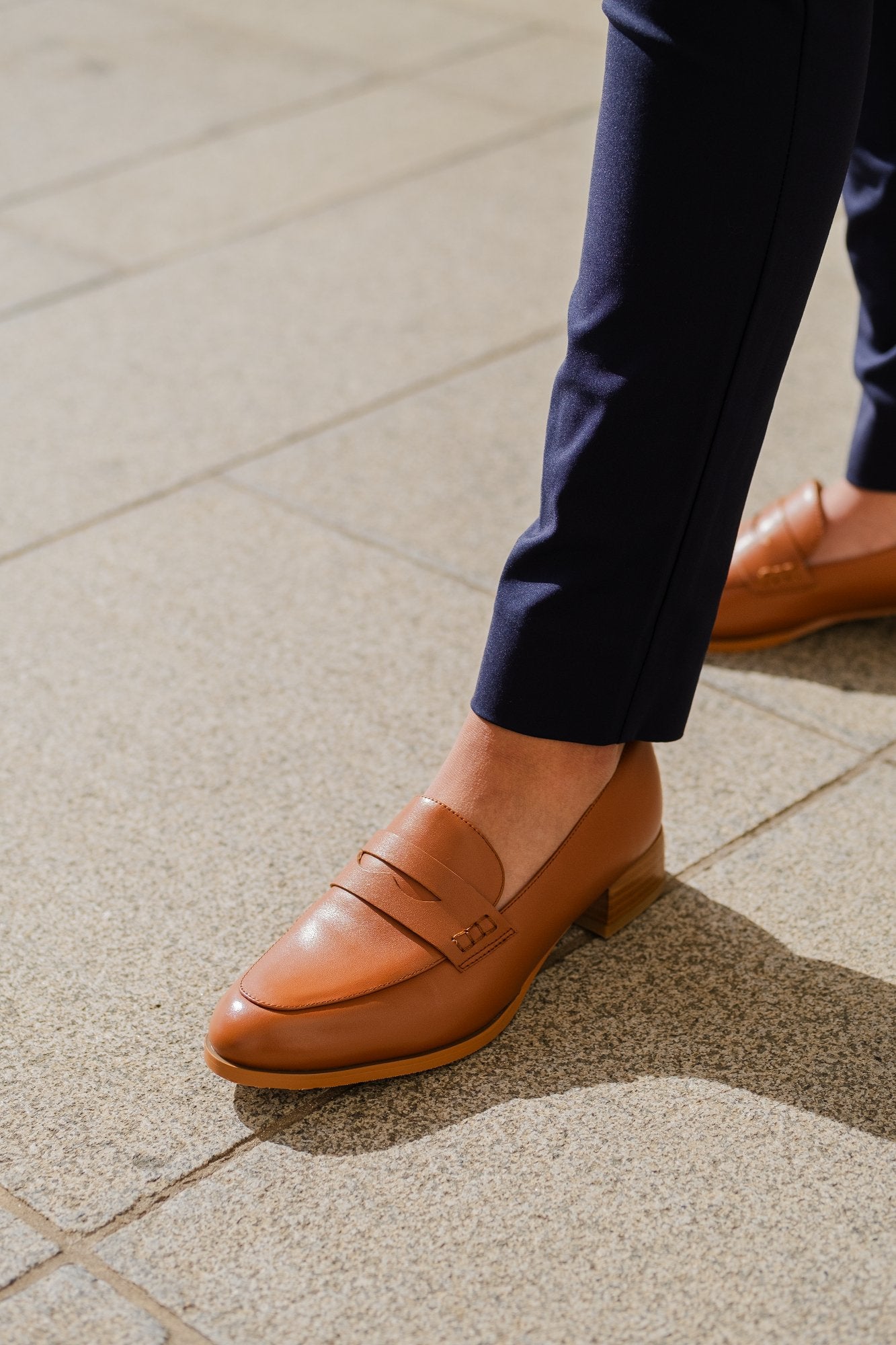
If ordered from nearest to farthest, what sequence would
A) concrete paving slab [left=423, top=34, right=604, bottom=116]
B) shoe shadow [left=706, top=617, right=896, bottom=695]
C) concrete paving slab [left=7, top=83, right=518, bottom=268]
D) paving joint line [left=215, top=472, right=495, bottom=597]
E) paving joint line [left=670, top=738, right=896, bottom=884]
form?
paving joint line [left=670, top=738, right=896, bottom=884], shoe shadow [left=706, top=617, right=896, bottom=695], paving joint line [left=215, top=472, right=495, bottom=597], concrete paving slab [left=7, top=83, right=518, bottom=268], concrete paving slab [left=423, top=34, right=604, bottom=116]

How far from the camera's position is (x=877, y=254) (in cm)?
188

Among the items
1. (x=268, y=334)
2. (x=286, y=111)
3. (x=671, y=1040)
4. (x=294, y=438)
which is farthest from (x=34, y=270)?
(x=671, y=1040)

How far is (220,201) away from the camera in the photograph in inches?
138

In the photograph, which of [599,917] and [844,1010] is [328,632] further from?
[844,1010]

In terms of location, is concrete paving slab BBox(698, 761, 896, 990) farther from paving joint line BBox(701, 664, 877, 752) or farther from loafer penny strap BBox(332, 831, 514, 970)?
loafer penny strap BBox(332, 831, 514, 970)

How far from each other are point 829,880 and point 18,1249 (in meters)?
0.85

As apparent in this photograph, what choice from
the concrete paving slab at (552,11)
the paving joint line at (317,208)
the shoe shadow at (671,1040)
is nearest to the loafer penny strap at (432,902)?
the shoe shadow at (671,1040)

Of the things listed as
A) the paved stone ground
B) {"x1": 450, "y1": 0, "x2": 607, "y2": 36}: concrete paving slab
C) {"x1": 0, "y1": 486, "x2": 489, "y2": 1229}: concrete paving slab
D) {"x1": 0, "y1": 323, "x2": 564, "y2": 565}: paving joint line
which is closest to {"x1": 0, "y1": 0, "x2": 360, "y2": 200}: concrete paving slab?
the paved stone ground

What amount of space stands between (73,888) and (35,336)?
1.64 m

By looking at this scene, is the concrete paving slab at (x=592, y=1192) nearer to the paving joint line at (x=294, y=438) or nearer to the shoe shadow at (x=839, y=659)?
the shoe shadow at (x=839, y=659)

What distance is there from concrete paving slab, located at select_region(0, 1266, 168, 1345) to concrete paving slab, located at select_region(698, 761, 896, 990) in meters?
0.70

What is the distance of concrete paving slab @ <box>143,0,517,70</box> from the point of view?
4656 mm

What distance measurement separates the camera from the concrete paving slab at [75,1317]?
1.10 m

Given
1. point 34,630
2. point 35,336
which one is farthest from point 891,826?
point 35,336
